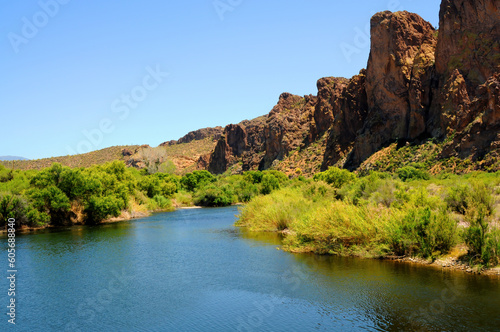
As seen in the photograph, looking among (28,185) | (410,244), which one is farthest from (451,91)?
(28,185)

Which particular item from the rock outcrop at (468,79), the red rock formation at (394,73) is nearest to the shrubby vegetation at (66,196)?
the rock outcrop at (468,79)

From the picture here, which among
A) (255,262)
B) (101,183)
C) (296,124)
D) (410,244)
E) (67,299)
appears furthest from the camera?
(296,124)

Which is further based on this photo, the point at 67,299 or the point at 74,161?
the point at 74,161

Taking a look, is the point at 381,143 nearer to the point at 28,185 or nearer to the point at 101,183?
the point at 101,183

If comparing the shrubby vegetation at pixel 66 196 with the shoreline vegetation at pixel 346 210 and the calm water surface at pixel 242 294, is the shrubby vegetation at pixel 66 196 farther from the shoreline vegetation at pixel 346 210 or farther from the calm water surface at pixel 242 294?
the calm water surface at pixel 242 294

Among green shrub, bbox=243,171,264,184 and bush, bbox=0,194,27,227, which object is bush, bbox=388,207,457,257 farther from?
green shrub, bbox=243,171,264,184

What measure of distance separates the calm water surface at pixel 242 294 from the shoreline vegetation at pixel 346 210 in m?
1.14

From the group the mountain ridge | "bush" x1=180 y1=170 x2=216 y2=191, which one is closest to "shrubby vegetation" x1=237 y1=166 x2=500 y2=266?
the mountain ridge

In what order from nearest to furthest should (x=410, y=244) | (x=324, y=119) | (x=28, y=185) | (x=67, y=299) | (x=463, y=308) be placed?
1. (x=463, y=308)
2. (x=67, y=299)
3. (x=410, y=244)
4. (x=28, y=185)
5. (x=324, y=119)

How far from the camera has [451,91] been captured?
235 ft

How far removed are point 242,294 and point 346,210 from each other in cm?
840

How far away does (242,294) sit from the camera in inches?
635

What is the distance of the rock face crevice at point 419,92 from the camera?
208 feet

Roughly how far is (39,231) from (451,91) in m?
66.4
